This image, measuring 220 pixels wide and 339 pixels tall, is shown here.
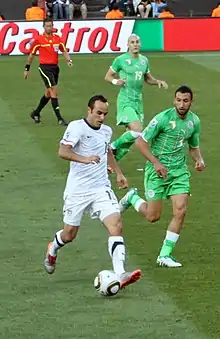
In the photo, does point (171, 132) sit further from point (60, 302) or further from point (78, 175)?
point (60, 302)

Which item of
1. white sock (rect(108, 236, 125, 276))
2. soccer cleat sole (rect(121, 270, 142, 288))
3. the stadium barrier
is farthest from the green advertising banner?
soccer cleat sole (rect(121, 270, 142, 288))

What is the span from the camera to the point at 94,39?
3572cm

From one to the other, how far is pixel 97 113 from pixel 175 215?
158 cm

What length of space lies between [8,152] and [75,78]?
11391 millimetres

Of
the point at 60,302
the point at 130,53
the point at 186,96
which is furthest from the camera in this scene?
the point at 130,53

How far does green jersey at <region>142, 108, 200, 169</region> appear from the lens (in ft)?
36.4

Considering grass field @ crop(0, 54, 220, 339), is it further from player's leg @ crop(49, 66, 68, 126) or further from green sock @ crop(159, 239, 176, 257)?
player's leg @ crop(49, 66, 68, 126)

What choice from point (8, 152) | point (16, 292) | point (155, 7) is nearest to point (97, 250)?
point (16, 292)

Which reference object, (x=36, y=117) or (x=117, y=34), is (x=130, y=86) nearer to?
(x=36, y=117)

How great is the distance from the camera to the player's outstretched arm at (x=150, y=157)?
10.8 metres

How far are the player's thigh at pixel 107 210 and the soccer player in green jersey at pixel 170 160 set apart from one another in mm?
805

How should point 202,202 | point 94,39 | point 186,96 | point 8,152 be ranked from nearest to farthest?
point 186,96 < point 202,202 < point 8,152 < point 94,39

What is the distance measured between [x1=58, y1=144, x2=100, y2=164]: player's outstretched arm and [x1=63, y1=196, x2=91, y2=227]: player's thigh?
456 mm

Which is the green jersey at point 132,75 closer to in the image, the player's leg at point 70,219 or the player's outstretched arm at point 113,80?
the player's outstretched arm at point 113,80
